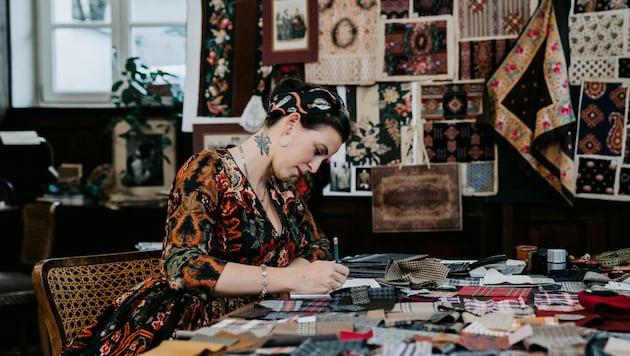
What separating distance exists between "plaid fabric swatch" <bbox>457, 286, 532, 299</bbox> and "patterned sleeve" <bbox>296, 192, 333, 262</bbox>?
61 centimetres

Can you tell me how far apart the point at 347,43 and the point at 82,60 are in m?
2.18

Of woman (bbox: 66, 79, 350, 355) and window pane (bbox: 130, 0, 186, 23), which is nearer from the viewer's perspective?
woman (bbox: 66, 79, 350, 355)

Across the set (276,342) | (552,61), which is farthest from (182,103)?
(276,342)

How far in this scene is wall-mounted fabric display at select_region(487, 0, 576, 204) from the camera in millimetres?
3883

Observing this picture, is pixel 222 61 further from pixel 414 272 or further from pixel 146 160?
pixel 414 272

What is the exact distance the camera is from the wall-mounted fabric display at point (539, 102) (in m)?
3.88

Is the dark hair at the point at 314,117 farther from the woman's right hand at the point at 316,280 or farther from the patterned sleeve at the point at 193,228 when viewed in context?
the woman's right hand at the point at 316,280

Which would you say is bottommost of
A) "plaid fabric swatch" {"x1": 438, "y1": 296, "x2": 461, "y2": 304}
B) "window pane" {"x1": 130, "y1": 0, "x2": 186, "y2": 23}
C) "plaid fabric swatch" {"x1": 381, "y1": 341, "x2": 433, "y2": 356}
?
"plaid fabric swatch" {"x1": 438, "y1": 296, "x2": 461, "y2": 304}

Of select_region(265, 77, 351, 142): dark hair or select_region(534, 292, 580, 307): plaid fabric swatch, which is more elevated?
select_region(265, 77, 351, 142): dark hair

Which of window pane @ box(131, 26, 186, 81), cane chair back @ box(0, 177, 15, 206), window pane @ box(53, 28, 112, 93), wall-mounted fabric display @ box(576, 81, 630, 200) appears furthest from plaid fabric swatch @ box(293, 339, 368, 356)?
window pane @ box(53, 28, 112, 93)

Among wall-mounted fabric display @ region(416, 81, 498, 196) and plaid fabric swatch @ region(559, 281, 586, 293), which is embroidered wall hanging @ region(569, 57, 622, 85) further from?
plaid fabric swatch @ region(559, 281, 586, 293)

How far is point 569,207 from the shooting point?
402 centimetres

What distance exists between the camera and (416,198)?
14.2 ft

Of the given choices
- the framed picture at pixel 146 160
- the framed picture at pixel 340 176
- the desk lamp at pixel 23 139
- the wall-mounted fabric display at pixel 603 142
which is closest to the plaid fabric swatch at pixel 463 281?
the wall-mounted fabric display at pixel 603 142
